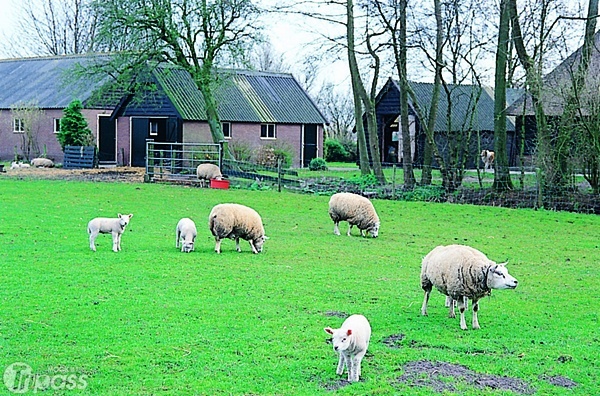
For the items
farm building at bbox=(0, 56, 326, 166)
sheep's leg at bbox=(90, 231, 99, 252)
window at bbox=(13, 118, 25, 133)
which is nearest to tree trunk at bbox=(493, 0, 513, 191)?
farm building at bbox=(0, 56, 326, 166)

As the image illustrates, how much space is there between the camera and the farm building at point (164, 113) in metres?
42.5

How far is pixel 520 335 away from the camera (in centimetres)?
959

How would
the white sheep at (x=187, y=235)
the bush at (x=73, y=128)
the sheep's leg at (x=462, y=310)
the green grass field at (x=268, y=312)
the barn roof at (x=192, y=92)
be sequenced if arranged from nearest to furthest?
the green grass field at (x=268, y=312) → the sheep's leg at (x=462, y=310) → the white sheep at (x=187, y=235) → the barn roof at (x=192, y=92) → the bush at (x=73, y=128)

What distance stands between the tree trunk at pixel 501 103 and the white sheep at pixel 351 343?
766 inches

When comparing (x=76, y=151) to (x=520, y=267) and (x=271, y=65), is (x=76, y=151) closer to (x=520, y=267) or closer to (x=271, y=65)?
(x=520, y=267)

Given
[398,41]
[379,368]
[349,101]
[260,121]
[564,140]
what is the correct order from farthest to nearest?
[349,101] → [260,121] → [398,41] → [564,140] → [379,368]

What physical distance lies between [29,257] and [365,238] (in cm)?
728

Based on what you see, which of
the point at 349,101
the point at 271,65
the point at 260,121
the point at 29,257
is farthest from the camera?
the point at 271,65

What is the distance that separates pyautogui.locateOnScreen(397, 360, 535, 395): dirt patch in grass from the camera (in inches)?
300

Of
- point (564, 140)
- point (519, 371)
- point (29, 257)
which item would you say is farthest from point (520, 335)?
point (564, 140)

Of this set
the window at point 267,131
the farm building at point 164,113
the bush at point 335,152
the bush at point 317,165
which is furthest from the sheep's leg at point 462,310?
the bush at point 335,152

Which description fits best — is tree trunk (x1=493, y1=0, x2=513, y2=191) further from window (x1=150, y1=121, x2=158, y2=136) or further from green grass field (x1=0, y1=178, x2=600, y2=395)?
window (x1=150, y1=121, x2=158, y2=136)

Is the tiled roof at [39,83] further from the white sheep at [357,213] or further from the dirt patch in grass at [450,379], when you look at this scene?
the dirt patch in grass at [450,379]

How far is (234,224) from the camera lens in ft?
49.1
